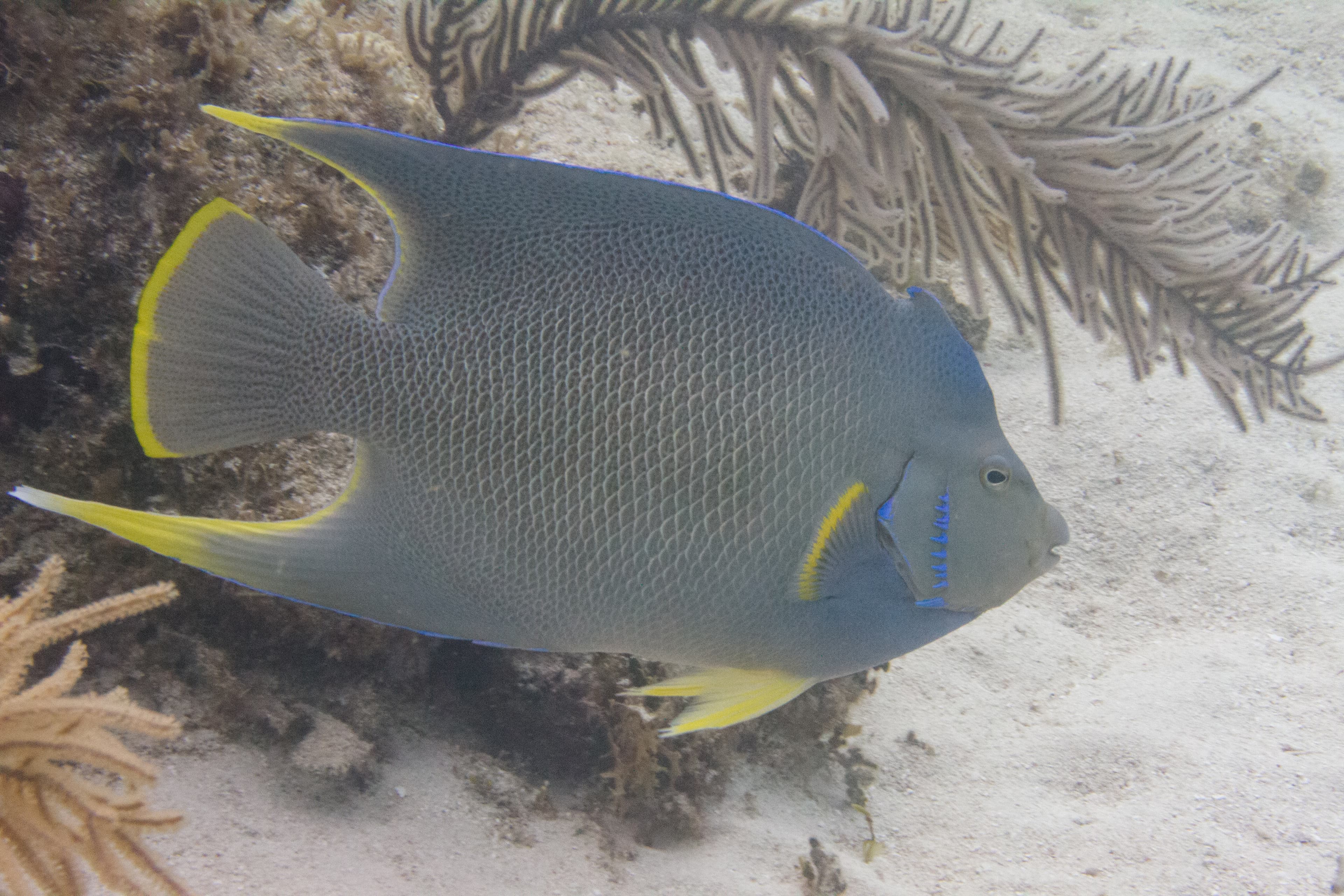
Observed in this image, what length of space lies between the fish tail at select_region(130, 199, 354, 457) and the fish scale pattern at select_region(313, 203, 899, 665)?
0.09m

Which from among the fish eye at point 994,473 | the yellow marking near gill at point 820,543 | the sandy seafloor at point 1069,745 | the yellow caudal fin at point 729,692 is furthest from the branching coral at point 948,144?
the yellow caudal fin at point 729,692

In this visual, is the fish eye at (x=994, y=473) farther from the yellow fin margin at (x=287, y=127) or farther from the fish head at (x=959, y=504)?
the yellow fin margin at (x=287, y=127)

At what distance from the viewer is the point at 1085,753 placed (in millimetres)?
2867

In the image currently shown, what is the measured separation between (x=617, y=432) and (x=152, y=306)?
0.77 metres

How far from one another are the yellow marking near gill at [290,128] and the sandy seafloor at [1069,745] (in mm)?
1427

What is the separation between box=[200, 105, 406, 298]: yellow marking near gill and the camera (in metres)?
1.18

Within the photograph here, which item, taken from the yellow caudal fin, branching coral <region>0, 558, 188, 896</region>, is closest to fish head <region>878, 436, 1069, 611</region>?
the yellow caudal fin

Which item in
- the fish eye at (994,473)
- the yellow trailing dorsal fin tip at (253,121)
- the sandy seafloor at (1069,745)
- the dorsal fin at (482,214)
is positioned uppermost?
the yellow trailing dorsal fin tip at (253,121)

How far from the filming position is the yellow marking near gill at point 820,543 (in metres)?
1.38

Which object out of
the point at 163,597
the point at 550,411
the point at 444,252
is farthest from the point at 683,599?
the point at 163,597

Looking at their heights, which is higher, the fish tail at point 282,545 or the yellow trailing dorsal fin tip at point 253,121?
the yellow trailing dorsal fin tip at point 253,121

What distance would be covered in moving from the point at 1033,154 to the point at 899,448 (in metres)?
2.01

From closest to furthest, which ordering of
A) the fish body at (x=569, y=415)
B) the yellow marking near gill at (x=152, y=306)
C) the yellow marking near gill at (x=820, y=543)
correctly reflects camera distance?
1. the yellow marking near gill at (x=152, y=306)
2. the fish body at (x=569, y=415)
3. the yellow marking near gill at (x=820, y=543)

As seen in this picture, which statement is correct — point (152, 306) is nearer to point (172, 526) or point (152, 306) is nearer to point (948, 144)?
point (172, 526)
